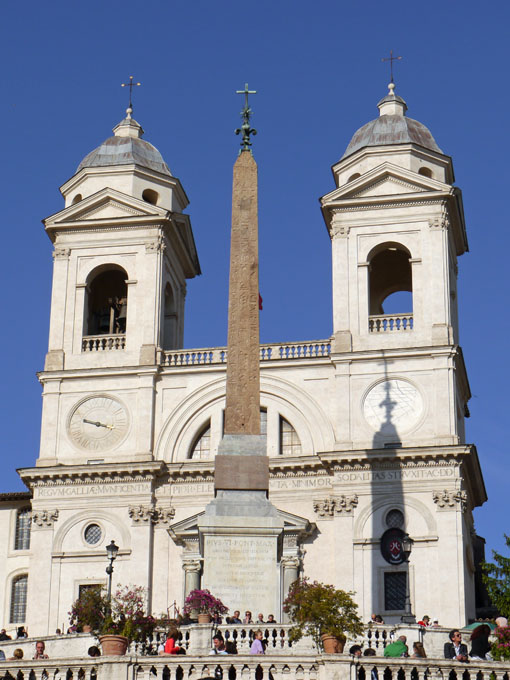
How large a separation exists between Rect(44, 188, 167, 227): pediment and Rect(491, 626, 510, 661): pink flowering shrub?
32.9 meters

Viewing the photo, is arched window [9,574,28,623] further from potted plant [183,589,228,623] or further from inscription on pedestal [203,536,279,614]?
potted plant [183,589,228,623]

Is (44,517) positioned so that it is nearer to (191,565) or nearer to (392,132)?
(191,565)

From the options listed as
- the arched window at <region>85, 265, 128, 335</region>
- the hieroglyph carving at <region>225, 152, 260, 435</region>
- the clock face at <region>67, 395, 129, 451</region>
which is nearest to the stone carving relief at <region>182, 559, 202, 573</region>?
the clock face at <region>67, 395, 129, 451</region>

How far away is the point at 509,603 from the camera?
117 feet

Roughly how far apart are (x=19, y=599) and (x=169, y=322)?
12195 mm

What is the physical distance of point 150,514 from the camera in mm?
54375

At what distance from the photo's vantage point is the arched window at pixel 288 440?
183 ft

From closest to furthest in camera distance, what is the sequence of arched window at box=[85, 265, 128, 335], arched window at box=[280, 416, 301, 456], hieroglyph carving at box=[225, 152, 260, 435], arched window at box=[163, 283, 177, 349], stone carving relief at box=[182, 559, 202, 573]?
1. hieroglyph carving at box=[225, 152, 260, 435]
2. stone carving relief at box=[182, 559, 202, 573]
3. arched window at box=[280, 416, 301, 456]
4. arched window at box=[85, 265, 128, 335]
5. arched window at box=[163, 283, 177, 349]

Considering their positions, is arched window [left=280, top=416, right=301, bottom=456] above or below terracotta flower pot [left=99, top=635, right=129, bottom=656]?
above

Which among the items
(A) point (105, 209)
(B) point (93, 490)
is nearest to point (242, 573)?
(B) point (93, 490)

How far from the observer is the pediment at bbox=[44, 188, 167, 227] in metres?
59.1

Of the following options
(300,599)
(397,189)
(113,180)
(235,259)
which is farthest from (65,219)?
(300,599)

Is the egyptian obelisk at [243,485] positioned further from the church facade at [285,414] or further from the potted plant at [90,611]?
the church facade at [285,414]

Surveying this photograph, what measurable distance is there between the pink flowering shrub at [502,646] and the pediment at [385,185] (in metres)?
30.6
